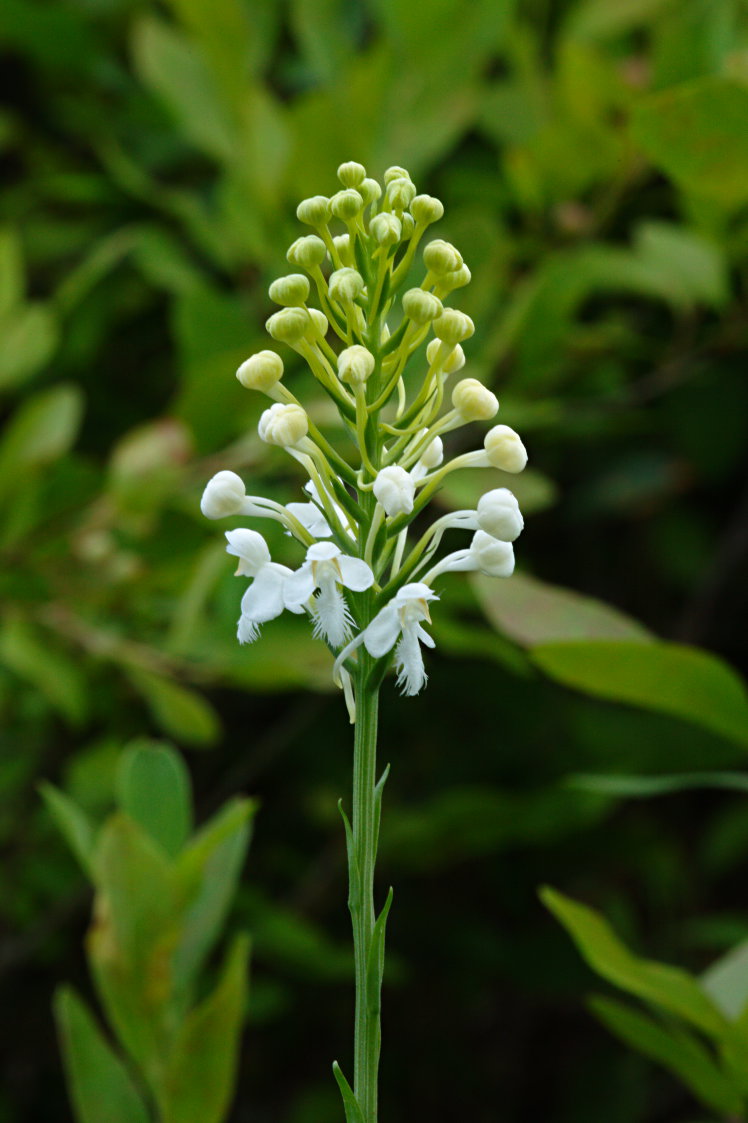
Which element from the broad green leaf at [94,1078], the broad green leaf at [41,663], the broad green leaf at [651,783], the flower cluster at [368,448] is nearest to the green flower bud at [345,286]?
the flower cluster at [368,448]

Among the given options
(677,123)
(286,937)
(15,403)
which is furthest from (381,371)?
(15,403)

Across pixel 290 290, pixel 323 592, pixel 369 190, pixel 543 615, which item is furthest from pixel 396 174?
pixel 543 615

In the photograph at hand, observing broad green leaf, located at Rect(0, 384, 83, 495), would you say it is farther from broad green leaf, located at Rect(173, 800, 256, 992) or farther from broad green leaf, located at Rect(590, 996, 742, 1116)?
broad green leaf, located at Rect(590, 996, 742, 1116)

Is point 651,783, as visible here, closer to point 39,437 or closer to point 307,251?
point 307,251

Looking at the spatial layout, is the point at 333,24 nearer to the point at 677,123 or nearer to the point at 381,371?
the point at 677,123

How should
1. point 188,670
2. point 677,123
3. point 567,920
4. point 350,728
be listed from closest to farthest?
point 567,920, point 677,123, point 188,670, point 350,728

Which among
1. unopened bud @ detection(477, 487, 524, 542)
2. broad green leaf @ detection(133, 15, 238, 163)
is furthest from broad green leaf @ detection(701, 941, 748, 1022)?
broad green leaf @ detection(133, 15, 238, 163)
